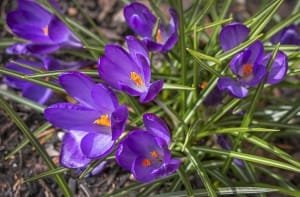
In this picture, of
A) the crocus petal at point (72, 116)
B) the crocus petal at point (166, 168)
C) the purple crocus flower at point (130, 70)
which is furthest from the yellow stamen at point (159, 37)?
the crocus petal at point (166, 168)

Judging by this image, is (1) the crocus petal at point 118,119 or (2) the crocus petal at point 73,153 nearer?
(1) the crocus petal at point 118,119

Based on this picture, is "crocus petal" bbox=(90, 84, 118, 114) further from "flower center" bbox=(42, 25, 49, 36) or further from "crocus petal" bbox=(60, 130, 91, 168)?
"flower center" bbox=(42, 25, 49, 36)

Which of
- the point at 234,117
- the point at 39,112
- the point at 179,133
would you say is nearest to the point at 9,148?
the point at 39,112

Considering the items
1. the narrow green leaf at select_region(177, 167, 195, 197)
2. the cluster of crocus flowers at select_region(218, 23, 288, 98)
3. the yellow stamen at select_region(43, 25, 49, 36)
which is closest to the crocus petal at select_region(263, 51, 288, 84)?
the cluster of crocus flowers at select_region(218, 23, 288, 98)

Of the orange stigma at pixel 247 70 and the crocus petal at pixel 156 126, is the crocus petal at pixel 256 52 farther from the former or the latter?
the crocus petal at pixel 156 126

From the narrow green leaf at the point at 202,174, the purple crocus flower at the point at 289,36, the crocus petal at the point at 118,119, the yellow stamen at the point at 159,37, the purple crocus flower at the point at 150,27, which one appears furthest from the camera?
the purple crocus flower at the point at 289,36

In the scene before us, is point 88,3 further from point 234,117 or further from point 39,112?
point 234,117
